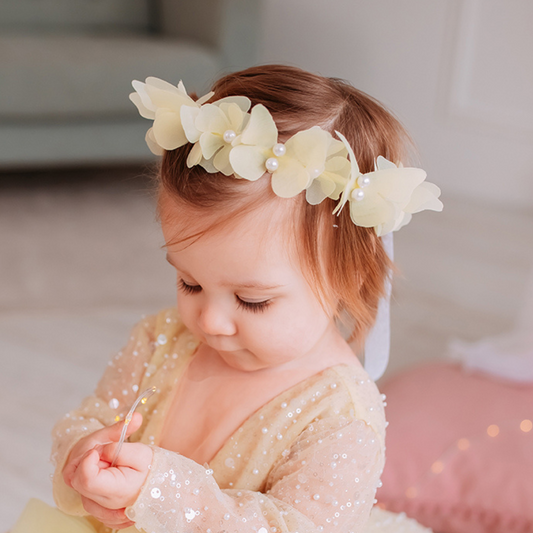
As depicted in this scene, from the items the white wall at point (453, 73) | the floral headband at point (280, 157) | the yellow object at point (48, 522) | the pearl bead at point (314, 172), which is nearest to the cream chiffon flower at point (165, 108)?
the floral headband at point (280, 157)

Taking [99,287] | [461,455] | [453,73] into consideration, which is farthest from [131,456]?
[453,73]

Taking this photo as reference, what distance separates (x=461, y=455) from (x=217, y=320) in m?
0.82

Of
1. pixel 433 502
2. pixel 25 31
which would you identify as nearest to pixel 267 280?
pixel 433 502

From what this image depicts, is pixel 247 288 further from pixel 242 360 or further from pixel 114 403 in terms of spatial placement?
pixel 114 403

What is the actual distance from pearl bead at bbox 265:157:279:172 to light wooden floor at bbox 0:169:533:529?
35.4 inches

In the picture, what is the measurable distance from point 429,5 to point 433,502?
89.7 inches

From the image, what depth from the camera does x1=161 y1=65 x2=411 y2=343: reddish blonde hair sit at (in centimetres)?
67

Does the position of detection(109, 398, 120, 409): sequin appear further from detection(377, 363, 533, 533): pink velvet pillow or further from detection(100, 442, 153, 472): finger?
detection(377, 363, 533, 533): pink velvet pillow

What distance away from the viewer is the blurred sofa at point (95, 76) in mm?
2381

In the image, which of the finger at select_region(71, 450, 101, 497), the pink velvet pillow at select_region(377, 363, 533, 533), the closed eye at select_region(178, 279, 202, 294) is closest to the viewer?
the finger at select_region(71, 450, 101, 497)

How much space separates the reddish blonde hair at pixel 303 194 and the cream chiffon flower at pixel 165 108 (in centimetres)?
2

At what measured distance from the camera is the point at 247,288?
2.21ft

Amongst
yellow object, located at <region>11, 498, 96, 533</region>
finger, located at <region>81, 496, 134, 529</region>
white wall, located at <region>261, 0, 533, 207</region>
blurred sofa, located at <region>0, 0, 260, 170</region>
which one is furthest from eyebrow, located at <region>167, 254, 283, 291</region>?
white wall, located at <region>261, 0, 533, 207</region>

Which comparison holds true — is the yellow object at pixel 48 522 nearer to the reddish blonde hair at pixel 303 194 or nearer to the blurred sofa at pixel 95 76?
the reddish blonde hair at pixel 303 194
